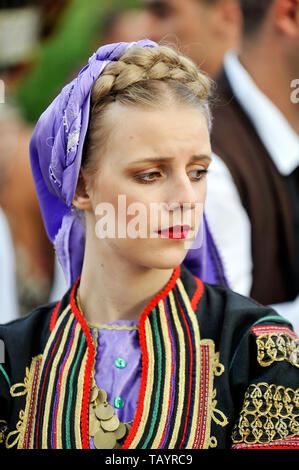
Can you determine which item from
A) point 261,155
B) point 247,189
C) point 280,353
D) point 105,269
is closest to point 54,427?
point 105,269

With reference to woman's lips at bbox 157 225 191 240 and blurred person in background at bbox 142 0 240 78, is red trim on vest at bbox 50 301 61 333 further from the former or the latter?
blurred person in background at bbox 142 0 240 78

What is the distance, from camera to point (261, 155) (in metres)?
2.51

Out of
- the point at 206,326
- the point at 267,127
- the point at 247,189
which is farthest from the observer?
the point at 267,127

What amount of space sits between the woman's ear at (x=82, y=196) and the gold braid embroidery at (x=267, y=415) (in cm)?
52

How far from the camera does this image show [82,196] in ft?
5.02

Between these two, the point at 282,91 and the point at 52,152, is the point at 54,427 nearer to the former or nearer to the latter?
the point at 52,152

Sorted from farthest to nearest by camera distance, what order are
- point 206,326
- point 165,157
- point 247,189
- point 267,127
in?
point 267,127 → point 247,189 → point 206,326 → point 165,157

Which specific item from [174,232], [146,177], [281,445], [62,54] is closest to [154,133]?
[146,177]

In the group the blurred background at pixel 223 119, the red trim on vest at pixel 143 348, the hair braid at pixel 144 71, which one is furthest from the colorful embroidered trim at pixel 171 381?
the blurred background at pixel 223 119

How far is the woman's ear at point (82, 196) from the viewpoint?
1.52 m

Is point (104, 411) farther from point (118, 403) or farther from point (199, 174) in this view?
point (199, 174)

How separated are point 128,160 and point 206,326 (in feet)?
1.32

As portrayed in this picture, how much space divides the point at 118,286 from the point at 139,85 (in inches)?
16.9

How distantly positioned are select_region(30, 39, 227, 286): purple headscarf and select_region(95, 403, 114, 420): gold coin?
0.38m
